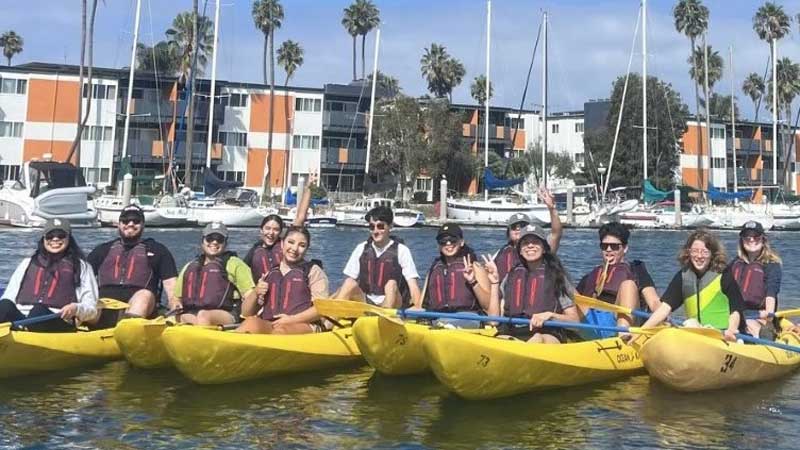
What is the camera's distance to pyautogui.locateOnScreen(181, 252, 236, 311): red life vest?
10297 millimetres

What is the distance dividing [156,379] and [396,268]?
9.74ft

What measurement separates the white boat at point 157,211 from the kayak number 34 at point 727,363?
39.1 meters

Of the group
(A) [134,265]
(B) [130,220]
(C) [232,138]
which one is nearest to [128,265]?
(A) [134,265]

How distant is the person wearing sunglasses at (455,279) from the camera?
1013 cm

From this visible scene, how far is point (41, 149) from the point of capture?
179 ft

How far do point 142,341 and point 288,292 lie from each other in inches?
63.4

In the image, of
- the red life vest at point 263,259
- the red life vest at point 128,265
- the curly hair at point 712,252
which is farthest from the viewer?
the red life vest at point 263,259

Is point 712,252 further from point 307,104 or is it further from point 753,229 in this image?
point 307,104

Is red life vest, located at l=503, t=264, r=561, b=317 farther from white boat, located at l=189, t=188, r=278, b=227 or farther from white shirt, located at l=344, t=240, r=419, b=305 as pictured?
white boat, located at l=189, t=188, r=278, b=227

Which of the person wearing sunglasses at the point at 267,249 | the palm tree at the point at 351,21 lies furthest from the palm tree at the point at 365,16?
the person wearing sunglasses at the point at 267,249

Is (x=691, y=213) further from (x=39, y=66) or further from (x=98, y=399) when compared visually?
(x=98, y=399)

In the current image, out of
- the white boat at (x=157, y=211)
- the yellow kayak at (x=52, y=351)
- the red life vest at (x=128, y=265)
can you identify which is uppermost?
the white boat at (x=157, y=211)

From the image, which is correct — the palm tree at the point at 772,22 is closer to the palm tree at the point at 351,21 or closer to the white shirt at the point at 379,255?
the palm tree at the point at 351,21

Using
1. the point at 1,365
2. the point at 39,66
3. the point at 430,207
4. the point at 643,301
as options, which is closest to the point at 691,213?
the point at 430,207
